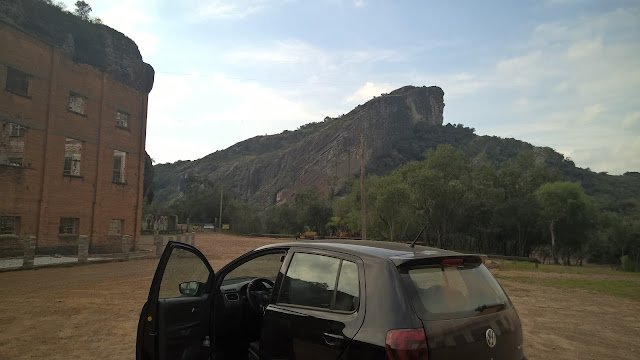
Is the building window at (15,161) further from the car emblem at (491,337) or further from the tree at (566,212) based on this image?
the tree at (566,212)

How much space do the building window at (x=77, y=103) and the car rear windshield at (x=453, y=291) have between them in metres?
26.7

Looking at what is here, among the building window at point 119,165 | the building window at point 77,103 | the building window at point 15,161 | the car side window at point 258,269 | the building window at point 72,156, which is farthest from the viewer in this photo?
the building window at point 119,165

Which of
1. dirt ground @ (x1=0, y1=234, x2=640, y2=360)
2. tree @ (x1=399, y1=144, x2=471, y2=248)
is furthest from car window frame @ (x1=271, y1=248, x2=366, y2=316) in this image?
tree @ (x1=399, y1=144, x2=471, y2=248)

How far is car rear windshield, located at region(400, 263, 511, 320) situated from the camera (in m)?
2.60

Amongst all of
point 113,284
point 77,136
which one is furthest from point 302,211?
point 113,284

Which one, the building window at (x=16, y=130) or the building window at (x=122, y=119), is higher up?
the building window at (x=122, y=119)

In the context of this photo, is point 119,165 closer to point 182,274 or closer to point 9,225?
point 9,225

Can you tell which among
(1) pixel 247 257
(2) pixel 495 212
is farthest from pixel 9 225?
(2) pixel 495 212

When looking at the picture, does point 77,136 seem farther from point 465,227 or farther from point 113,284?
point 465,227

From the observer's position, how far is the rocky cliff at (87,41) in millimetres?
46094

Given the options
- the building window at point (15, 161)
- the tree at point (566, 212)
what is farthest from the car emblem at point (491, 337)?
the tree at point (566, 212)

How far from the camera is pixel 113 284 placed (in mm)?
14594

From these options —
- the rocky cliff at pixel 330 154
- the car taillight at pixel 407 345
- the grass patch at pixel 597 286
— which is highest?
the rocky cliff at pixel 330 154

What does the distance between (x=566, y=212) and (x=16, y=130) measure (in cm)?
4338
